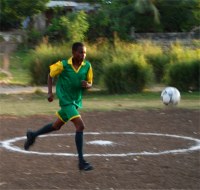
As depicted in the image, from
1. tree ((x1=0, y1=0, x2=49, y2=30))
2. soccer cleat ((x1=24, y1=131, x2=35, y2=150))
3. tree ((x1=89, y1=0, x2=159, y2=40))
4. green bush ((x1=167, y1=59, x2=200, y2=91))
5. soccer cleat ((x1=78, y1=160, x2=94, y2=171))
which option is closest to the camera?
soccer cleat ((x1=78, y1=160, x2=94, y2=171))

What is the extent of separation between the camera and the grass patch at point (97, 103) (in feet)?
47.5

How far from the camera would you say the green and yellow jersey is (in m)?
7.71

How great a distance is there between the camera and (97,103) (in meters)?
16.0

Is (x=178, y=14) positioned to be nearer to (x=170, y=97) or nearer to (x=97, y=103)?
(x=97, y=103)

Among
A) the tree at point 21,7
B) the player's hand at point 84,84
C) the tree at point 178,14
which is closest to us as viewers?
the player's hand at point 84,84

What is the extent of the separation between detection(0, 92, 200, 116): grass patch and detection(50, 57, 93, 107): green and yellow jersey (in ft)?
19.5

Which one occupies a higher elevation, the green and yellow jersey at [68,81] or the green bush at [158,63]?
the green and yellow jersey at [68,81]

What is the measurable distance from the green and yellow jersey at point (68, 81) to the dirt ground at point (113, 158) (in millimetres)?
829

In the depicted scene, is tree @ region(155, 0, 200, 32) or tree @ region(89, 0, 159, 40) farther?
tree @ region(155, 0, 200, 32)

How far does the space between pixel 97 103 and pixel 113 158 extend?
7810mm

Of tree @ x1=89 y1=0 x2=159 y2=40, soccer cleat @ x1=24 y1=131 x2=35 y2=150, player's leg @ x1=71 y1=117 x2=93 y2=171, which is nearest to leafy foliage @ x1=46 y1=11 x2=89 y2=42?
tree @ x1=89 y1=0 x2=159 y2=40

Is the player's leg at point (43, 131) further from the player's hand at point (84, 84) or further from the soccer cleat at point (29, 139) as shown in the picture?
the player's hand at point (84, 84)

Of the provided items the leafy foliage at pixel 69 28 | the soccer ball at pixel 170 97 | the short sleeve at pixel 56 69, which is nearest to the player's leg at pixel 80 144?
the short sleeve at pixel 56 69

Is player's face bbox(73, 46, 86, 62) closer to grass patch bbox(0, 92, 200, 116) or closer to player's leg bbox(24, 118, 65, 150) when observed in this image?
player's leg bbox(24, 118, 65, 150)
